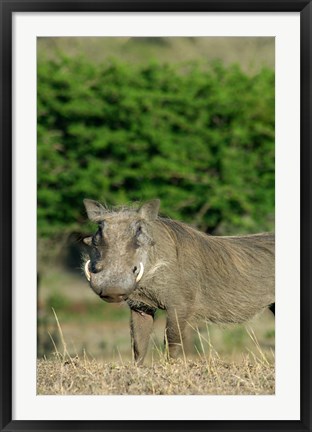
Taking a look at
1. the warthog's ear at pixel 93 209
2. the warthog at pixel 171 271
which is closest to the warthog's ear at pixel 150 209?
the warthog at pixel 171 271

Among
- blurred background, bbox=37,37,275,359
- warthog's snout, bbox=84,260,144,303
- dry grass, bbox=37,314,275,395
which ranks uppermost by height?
blurred background, bbox=37,37,275,359

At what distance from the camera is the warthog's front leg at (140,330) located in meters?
6.29

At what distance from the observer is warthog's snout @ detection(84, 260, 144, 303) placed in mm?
5797

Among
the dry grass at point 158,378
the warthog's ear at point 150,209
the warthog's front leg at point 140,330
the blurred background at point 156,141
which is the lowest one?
the dry grass at point 158,378

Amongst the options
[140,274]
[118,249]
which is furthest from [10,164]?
[140,274]

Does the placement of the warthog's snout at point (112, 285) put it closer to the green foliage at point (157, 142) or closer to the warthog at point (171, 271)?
the warthog at point (171, 271)

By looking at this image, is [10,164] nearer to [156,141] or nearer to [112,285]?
[112,285]

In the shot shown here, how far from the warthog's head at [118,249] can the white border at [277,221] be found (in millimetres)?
1301

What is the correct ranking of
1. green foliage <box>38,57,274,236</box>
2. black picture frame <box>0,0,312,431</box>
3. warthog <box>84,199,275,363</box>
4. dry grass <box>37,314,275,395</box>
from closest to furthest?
black picture frame <box>0,0,312,431</box> < dry grass <box>37,314,275,395</box> < warthog <box>84,199,275,363</box> < green foliage <box>38,57,274,236</box>

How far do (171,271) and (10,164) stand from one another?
85.5 inches

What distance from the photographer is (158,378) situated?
4.98 metres

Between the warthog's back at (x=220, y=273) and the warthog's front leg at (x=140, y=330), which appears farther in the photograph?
the warthog's back at (x=220, y=273)

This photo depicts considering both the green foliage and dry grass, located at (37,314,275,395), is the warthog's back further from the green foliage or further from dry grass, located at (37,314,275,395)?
the green foliage

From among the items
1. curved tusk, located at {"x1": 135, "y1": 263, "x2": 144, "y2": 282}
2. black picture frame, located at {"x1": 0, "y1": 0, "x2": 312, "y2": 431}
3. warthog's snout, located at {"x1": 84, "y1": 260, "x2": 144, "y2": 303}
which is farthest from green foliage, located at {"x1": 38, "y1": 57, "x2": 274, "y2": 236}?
black picture frame, located at {"x1": 0, "y1": 0, "x2": 312, "y2": 431}
